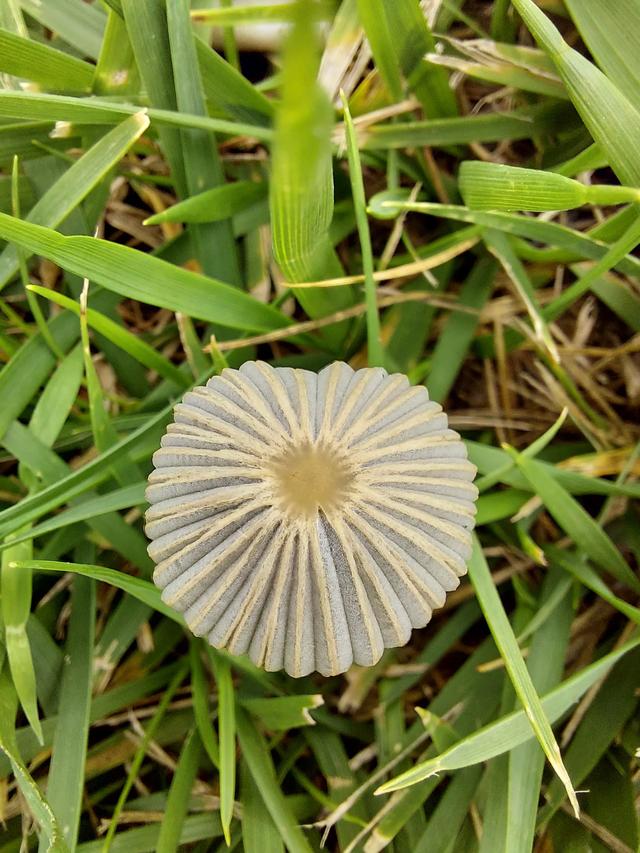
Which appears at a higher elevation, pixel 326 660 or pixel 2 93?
pixel 2 93

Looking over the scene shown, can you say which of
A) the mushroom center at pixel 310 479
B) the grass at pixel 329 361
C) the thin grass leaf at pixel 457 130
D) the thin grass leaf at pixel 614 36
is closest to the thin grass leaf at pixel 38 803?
the grass at pixel 329 361

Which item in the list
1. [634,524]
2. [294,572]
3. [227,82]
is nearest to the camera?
Answer: [294,572]

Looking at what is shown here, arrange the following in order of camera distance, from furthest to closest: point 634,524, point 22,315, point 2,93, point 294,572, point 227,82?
point 22,315, point 634,524, point 227,82, point 2,93, point 294,572

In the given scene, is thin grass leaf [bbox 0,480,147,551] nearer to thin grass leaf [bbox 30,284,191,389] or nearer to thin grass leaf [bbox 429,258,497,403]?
thin grass leaf [bbox 30,284,191,389]

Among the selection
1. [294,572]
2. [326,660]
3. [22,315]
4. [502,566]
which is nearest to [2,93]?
[22,315]

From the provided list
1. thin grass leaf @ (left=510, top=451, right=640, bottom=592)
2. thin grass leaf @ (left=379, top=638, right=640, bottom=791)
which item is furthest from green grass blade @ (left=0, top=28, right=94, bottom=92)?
thin grass leaf @ (left=379, top=638, right=640, bottom=791)

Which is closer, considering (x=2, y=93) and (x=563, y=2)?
(x=2, y=93)

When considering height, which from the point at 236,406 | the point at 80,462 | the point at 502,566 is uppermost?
the point at 80,462

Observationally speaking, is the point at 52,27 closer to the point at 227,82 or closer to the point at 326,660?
the point at 227,82

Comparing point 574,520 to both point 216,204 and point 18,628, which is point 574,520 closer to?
point 216,204
